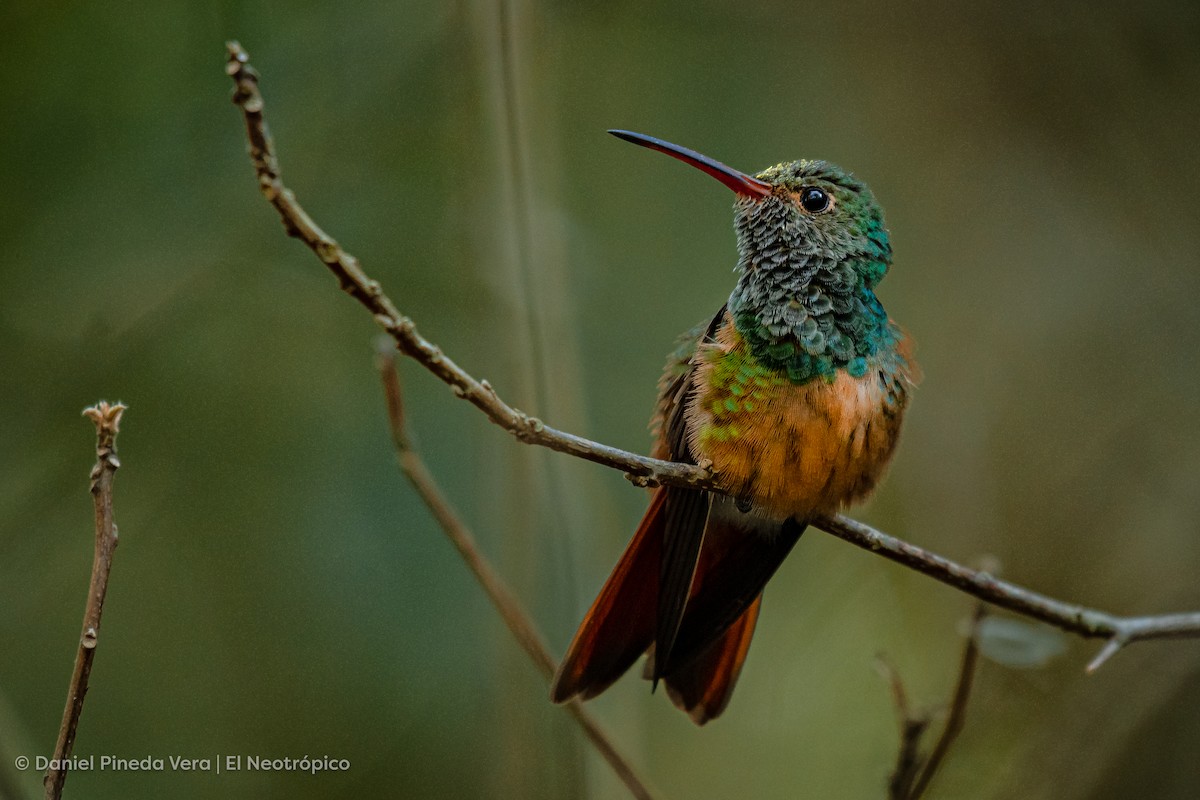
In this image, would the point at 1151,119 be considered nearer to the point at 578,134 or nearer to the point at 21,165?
the point at 578,134

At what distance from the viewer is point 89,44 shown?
2.62 meters

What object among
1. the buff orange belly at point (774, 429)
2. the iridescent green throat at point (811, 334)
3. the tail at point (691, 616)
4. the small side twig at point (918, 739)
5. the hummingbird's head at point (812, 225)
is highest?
the hummingbird's head at point (812, 225)

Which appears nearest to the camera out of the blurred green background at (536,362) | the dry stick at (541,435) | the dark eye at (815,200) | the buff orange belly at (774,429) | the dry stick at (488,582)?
the dry stick at (541,435)

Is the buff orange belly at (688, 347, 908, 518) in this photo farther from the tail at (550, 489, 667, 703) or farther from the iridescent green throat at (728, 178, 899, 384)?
the tail at (550, 489, 667, 703)

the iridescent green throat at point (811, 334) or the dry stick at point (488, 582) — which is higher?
the iridescent green throat at point (811, 334)

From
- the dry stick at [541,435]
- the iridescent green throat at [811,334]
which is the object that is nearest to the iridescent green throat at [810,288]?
the iridescent green throat at [811,334]

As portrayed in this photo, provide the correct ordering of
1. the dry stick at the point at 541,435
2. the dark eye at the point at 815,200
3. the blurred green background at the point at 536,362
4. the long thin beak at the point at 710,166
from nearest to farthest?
1. the dry stick at the point at 541,435
2. the long thin beak at the point at 710,166
3. the dark eye at the point at 815,200
4. the blurred green background at the point at 536,362

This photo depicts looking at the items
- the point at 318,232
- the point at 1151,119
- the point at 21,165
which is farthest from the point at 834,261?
the point at 1151,119

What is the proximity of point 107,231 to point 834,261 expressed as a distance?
6.66ft

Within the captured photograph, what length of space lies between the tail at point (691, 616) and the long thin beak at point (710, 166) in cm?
62

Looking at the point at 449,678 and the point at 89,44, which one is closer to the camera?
the point at 89,44

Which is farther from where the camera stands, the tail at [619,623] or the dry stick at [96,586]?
the tail at [619,623]

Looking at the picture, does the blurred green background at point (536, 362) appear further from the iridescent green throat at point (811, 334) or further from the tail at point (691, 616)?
the iridescent green throat at point (811, 334)

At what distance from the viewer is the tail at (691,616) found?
177 centimetres
